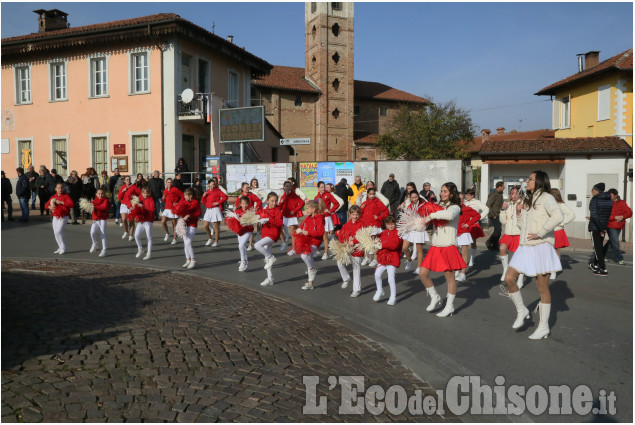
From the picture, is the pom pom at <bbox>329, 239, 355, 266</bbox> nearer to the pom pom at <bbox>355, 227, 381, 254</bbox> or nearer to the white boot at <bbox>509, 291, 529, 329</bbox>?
the pom pom at <bbox>355, 227, 381, 254</bbox>

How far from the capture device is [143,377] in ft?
15.6

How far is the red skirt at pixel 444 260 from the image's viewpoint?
24.9 ft

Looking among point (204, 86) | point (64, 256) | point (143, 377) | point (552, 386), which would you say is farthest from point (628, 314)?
point (204, 86)

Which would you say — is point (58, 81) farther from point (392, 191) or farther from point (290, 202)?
point (290, 202)

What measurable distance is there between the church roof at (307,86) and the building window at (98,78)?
28.0 metres

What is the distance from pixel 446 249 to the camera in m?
7.70

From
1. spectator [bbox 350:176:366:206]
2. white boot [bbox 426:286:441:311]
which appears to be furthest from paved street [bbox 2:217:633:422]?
spectator [bbox 350:176:366:206]

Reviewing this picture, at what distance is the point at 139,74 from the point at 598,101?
26.0m

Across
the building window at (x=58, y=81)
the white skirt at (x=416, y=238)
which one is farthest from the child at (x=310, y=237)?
the building window at (x=58, y=81)

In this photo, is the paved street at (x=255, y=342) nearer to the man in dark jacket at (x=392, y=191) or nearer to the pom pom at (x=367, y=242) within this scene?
the pom pom at (x=367, y=242)

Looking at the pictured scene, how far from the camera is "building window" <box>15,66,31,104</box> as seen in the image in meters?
28.6

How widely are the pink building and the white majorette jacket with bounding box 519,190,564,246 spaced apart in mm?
19343

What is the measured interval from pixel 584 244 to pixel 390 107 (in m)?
56.9

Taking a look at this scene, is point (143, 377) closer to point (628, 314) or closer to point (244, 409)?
point (244, 409)
